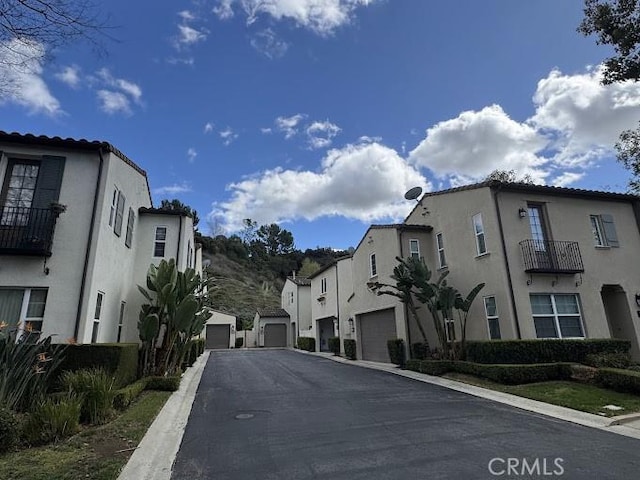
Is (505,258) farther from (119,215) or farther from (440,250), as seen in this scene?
(119,215)

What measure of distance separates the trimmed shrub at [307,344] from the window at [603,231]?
21067 mm

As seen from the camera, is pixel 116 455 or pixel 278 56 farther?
pixel 278 56

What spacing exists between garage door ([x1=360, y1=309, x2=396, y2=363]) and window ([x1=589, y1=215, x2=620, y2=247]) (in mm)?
9488

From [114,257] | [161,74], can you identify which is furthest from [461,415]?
[161,74]

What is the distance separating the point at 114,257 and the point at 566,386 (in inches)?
573

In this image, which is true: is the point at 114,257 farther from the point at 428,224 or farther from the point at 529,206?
the point at 529,206

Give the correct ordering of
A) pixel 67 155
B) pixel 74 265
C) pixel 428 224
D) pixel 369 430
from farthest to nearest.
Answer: pixel 428 224 < pixel 67 155 < pixel 74 265 < pixel 369 430

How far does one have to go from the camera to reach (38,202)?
35.1 feet

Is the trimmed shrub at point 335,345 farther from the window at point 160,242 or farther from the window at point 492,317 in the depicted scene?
the window at point 160,242

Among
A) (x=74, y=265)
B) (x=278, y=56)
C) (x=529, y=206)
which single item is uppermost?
(x=278, y=56)

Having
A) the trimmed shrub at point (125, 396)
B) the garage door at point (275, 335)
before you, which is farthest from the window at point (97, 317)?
the garage door at point (275, 335)

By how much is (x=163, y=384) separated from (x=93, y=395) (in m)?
4.19

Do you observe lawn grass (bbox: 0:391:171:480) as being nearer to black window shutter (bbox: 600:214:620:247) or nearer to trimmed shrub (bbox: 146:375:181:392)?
trimmed shrub (bbox: 146:375:181:392)

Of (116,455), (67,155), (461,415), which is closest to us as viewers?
(116,455)
